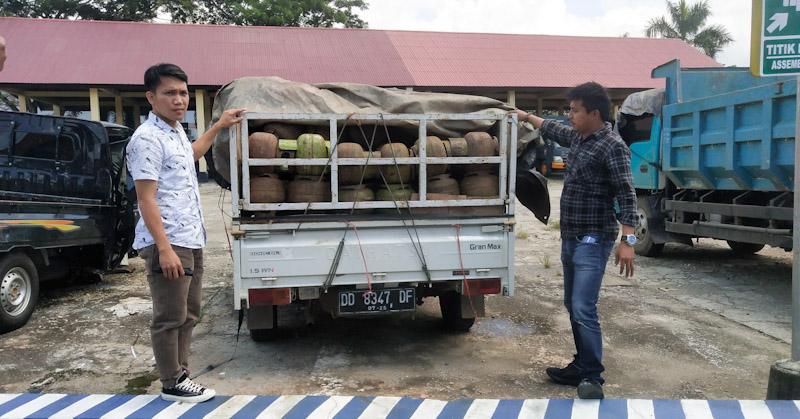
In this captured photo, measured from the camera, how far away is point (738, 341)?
488 centimetres

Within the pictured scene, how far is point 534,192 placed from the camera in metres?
4.90

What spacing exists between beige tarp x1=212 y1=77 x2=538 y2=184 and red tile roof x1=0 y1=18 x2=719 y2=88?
48.0ft

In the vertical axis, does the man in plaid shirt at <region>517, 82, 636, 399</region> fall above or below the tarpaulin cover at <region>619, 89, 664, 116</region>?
below

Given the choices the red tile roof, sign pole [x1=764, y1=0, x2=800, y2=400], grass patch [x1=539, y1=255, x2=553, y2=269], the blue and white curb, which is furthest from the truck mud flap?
the red tile roof

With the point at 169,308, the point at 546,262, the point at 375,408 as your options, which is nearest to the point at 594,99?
the point at 375,408

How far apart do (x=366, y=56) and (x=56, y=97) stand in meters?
11.3

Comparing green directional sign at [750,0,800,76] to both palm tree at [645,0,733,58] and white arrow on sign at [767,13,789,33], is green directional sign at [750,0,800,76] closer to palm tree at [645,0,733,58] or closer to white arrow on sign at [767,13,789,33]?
white arrow on sign at [767,13,789,33]

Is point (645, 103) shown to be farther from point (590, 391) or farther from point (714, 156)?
point (590, 391)

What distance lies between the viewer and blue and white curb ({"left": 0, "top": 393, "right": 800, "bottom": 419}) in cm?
296

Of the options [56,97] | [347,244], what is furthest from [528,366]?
[56,97]

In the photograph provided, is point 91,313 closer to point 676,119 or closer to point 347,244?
point 347,244

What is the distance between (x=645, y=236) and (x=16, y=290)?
768cm

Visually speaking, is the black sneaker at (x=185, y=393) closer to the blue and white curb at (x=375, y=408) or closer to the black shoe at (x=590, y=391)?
the blue and white curb at (x=375, y=408)

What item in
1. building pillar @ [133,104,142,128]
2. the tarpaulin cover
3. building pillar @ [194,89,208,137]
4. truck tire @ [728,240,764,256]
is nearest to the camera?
the tarpaulin cover
